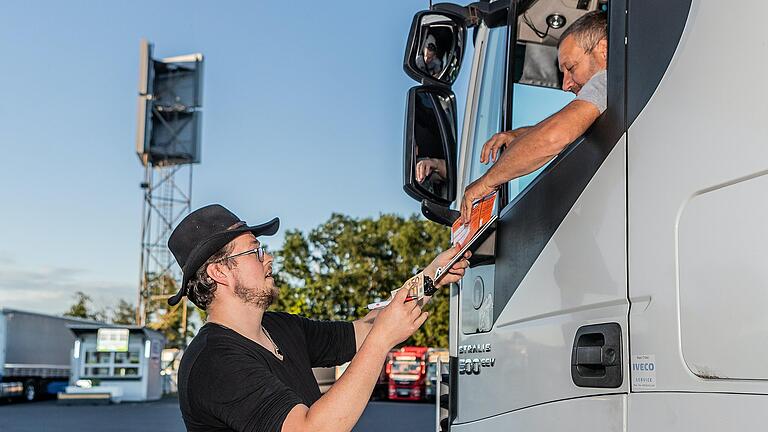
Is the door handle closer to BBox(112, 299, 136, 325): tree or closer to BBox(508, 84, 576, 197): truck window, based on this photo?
BBox(508, 84, 576, 197): truck window

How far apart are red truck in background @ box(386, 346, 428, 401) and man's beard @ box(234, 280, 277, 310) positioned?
30955 mm

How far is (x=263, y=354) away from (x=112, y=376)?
28636mm

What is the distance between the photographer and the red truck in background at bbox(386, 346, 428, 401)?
33.6 meters

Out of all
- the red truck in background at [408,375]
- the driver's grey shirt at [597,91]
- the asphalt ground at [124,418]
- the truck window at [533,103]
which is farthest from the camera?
the red truck in background at [408,375]

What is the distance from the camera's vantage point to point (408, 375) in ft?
110

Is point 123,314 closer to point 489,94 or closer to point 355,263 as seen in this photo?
point 355,263

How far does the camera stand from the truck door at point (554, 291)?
217 cm

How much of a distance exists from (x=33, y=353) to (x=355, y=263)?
1629cm

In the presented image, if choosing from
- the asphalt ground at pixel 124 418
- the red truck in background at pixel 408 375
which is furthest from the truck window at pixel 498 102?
the red truck in background at pixel 408 375

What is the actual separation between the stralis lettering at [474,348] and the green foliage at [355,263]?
37561 millimetres

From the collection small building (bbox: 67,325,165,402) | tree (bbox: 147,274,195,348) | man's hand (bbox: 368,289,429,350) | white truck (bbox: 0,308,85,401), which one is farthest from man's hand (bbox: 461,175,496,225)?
tree (bbox: 147,274,195,348)

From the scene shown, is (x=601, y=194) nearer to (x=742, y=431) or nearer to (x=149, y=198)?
(x=742, y=431)

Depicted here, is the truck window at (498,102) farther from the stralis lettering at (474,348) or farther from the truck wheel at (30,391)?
the truck wheel at (30,391)

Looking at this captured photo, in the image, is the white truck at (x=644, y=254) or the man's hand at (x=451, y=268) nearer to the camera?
the white truck at (x=644, y=254)
